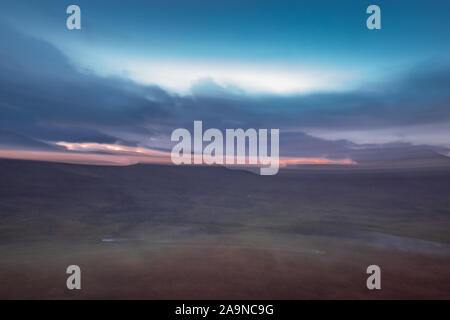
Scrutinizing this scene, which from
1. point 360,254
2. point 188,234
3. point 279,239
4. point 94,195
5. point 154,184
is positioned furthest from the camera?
point 154,184

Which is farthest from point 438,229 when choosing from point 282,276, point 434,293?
point 282,276

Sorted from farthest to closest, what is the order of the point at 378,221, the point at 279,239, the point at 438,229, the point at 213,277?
1. the point at 378,221
2. the point at 438,229
3. the point at 279,239
4. the point at 213,277

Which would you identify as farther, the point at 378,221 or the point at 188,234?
the point at 378,221

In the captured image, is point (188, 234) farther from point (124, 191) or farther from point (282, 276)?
point (124, 191)

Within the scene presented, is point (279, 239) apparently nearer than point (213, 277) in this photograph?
No

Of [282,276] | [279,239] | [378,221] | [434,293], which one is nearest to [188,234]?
[279,239]

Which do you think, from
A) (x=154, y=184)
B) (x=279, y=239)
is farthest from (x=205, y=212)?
(x=154, y=184)

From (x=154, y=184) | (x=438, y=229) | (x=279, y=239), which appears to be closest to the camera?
(x=279, y=239)

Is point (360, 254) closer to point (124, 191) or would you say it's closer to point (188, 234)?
point (188, 234)
